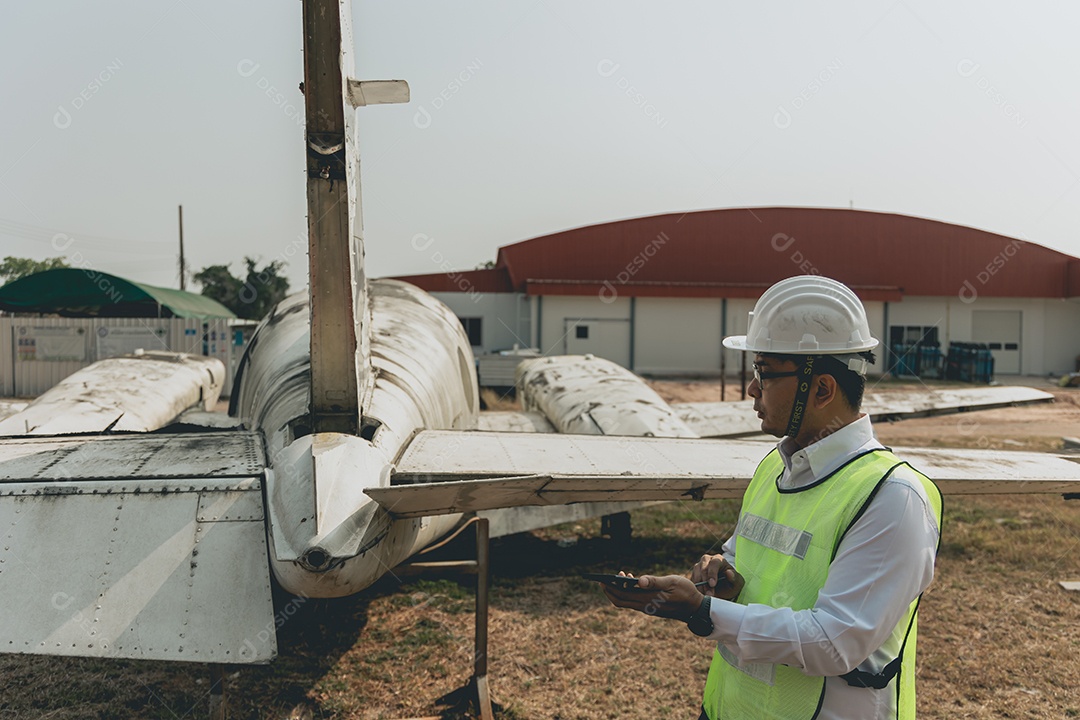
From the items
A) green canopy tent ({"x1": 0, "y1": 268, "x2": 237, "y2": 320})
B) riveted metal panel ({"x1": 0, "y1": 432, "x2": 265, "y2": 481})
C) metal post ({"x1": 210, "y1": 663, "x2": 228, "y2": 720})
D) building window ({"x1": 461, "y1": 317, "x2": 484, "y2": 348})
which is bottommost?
metal post ({"x1": 210, "y1": 663, "x2": 228, "y2": 720})

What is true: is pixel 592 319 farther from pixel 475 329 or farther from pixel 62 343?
pixel 62 343

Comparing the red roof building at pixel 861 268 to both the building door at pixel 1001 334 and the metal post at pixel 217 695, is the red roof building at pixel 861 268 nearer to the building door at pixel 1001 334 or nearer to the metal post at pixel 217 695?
the building door at pixel 1001 334

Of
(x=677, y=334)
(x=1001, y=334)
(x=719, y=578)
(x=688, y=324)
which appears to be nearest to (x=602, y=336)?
(x=677, y=334)

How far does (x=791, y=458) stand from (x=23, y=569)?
11.5 ft

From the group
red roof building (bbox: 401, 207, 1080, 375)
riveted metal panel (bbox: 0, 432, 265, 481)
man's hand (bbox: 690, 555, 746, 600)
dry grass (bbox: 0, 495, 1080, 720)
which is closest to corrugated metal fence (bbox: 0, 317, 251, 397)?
red roof building (bbox: 401, 207, 1080, 375)

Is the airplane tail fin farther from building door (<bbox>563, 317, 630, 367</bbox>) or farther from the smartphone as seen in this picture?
building door (<bbox>563, 317, 630, 367</bbox>)

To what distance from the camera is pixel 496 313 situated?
3036cm

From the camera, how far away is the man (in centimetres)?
183

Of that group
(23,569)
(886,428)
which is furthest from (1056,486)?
(886,428)

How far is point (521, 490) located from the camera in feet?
11.8

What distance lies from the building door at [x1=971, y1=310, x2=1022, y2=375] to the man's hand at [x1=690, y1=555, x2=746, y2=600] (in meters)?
32.5

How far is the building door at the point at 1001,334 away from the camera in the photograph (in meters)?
30.2

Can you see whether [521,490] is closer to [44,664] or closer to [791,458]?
[791,458]

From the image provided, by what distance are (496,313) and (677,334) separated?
Answer: 23.2 ft
